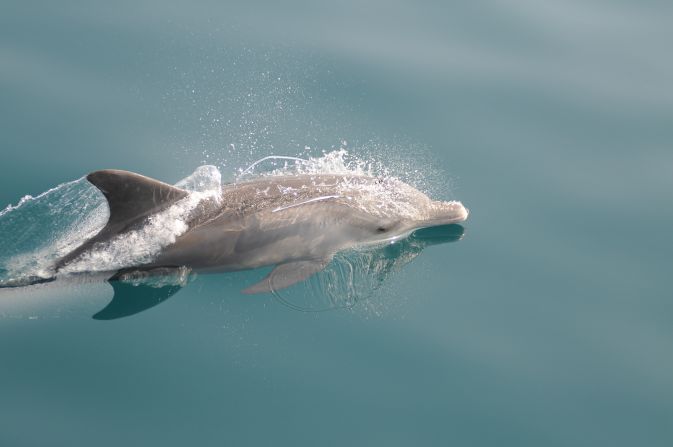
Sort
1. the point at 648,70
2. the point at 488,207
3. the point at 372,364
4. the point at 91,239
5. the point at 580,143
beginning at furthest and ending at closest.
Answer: the point at 648,70 < the point at 580,143 < the point at 488,207 < the point at 91,239 < the point at 372,364

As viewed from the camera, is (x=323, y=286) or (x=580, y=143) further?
(x=580, y=143)

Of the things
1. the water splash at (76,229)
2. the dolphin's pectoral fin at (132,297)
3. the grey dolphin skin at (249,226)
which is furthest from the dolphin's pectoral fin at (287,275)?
the water splash at (76,229)

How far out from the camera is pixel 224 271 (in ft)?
23.9

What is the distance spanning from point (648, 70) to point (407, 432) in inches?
278

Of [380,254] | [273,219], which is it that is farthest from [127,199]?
[380,254]

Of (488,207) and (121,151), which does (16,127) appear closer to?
(121,151)

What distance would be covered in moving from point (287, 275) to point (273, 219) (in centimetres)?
58

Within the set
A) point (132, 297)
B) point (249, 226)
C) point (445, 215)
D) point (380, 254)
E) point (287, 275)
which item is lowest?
point (132, 297)

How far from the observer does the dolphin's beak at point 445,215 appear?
8.06 meters

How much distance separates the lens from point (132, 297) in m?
7.07

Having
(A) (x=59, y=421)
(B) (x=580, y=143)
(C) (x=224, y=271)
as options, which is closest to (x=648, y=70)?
(B) (x=580, y=143)

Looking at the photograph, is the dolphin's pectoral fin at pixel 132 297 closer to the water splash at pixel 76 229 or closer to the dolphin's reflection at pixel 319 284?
the dolphin's reflection at pixel 319 284

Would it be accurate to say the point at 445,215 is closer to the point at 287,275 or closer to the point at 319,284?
the point at 319,284

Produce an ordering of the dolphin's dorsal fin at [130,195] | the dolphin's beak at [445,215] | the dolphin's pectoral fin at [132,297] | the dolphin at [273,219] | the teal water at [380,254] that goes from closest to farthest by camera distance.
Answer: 1. the teal water at [380,254]
2. the dolphin's dorsal fin at [130,195]
3. the dolphin's pectoral fin at [132,297]
4. the dolphin at [273,219]
5. the dolphin's beak at [445,215]
